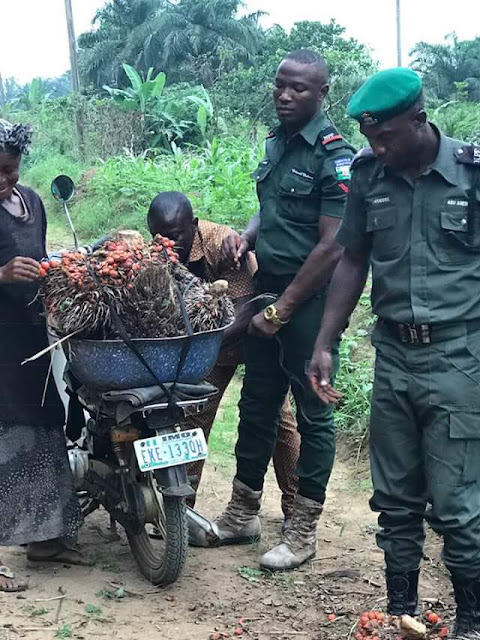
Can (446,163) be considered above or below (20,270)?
above

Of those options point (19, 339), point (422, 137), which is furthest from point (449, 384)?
point (19, 339)

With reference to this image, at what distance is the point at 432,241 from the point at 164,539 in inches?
66.7

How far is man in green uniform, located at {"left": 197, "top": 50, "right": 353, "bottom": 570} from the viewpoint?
12.0 ft

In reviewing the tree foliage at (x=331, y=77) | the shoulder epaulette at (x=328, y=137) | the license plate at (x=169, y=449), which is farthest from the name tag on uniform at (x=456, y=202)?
the tree foliage at (x=331, y=77)

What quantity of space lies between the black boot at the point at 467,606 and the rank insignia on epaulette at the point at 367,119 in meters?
1.60

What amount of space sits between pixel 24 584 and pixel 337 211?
2.07 metres

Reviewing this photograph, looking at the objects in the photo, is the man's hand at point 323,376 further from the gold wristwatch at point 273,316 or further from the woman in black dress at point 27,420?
the woman in black dress at point 27,420

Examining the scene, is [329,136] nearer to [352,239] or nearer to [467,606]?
[352,239]

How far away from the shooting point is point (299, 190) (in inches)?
146

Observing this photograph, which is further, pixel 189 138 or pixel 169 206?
pixel 189 138

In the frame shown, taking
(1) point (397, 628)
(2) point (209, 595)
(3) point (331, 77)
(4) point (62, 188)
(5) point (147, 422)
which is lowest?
(2) point (209, 595)

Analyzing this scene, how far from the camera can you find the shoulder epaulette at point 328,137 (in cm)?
367

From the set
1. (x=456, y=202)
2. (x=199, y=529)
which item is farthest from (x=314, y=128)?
(x=199, y=529)

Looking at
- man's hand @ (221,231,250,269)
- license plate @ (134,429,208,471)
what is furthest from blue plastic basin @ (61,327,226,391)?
man's hand @ (221,231,250,269)
